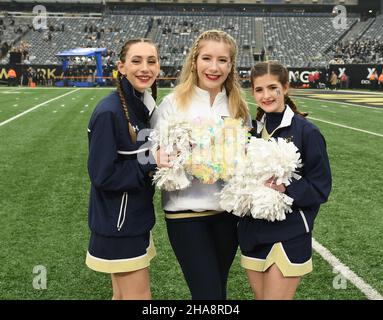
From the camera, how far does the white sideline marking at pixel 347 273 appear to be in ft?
11.7

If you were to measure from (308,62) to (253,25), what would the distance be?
444 inches

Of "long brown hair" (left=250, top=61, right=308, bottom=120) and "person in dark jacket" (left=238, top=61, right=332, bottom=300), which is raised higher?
"long brown hair" (left=250, top=61, right=308, bottom=120)

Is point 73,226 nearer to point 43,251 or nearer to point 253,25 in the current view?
point 43,251

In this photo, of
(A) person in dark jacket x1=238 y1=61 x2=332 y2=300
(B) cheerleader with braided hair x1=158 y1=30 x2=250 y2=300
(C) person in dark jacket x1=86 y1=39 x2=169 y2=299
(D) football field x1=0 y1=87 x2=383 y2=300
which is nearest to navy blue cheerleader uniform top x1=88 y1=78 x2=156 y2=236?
(C) person in dark jacket x1=86 y1=39 x2=169 y2=299

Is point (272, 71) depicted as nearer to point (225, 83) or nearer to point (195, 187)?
point (225, 83)

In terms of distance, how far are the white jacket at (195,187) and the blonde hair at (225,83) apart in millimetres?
36

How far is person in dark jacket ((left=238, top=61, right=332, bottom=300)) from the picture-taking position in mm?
2287

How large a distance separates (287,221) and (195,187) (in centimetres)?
44

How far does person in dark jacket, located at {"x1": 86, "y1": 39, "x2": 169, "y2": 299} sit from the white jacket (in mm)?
81

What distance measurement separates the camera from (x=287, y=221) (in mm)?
2314

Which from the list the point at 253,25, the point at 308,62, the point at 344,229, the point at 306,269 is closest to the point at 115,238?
the point at 306,269

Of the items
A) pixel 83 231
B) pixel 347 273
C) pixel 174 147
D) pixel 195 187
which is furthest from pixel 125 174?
pixel 83 231

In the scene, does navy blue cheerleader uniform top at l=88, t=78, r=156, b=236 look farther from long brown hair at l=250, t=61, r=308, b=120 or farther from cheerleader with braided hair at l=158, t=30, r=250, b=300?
long brown hair at l=250, t=61, r=308, b=120

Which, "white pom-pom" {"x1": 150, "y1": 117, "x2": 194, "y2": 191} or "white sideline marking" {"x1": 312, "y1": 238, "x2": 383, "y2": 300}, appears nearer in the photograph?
"white pom-pom" {"x1": 150, "y1": 117, "x2": 194, "y2": 191}
